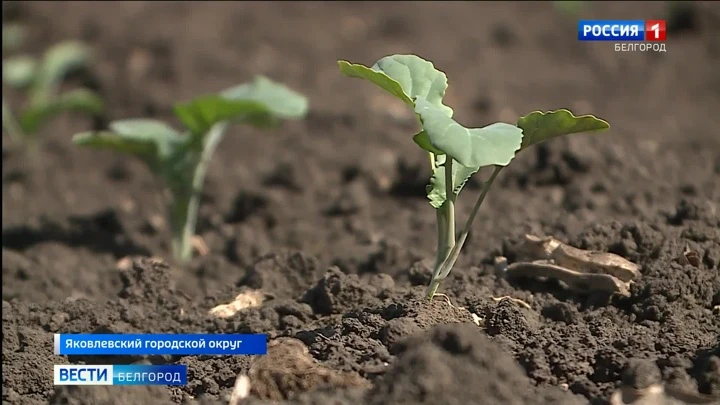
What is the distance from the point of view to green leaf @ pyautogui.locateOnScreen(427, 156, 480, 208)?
6.73ft

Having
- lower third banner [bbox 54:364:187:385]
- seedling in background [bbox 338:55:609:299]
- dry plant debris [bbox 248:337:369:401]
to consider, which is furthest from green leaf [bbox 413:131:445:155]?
lower third banner [bbox 54:364:187:385]

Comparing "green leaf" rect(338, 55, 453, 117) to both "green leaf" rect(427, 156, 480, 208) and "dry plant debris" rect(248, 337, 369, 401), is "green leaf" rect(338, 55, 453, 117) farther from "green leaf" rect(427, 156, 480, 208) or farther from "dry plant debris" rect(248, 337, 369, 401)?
"dry plant debris" rect(248, 337, 369, 401)

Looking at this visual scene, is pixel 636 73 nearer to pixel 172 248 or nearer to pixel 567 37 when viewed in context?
pixel 567 37

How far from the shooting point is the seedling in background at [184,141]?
10.5 feet

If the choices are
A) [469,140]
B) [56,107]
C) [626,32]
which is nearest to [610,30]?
[626,32]

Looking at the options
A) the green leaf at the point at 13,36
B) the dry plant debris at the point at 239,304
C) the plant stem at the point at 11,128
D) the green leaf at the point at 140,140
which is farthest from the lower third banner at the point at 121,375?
the green leaf at the point at 13,36

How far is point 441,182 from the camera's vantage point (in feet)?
6.84

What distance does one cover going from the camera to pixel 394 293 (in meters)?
2.32

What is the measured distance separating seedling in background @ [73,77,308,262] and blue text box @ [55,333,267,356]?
3.87 ft

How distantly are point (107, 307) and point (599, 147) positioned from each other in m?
2.05

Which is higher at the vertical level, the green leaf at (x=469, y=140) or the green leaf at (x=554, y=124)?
the green leaf at (x=554, y=124)

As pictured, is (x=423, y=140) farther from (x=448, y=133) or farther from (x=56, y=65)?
(x=56, y=65)

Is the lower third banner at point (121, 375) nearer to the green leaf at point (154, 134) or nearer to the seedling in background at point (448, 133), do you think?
the seedling in background at point (448, 133)

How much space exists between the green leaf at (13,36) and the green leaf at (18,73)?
0.12 m
